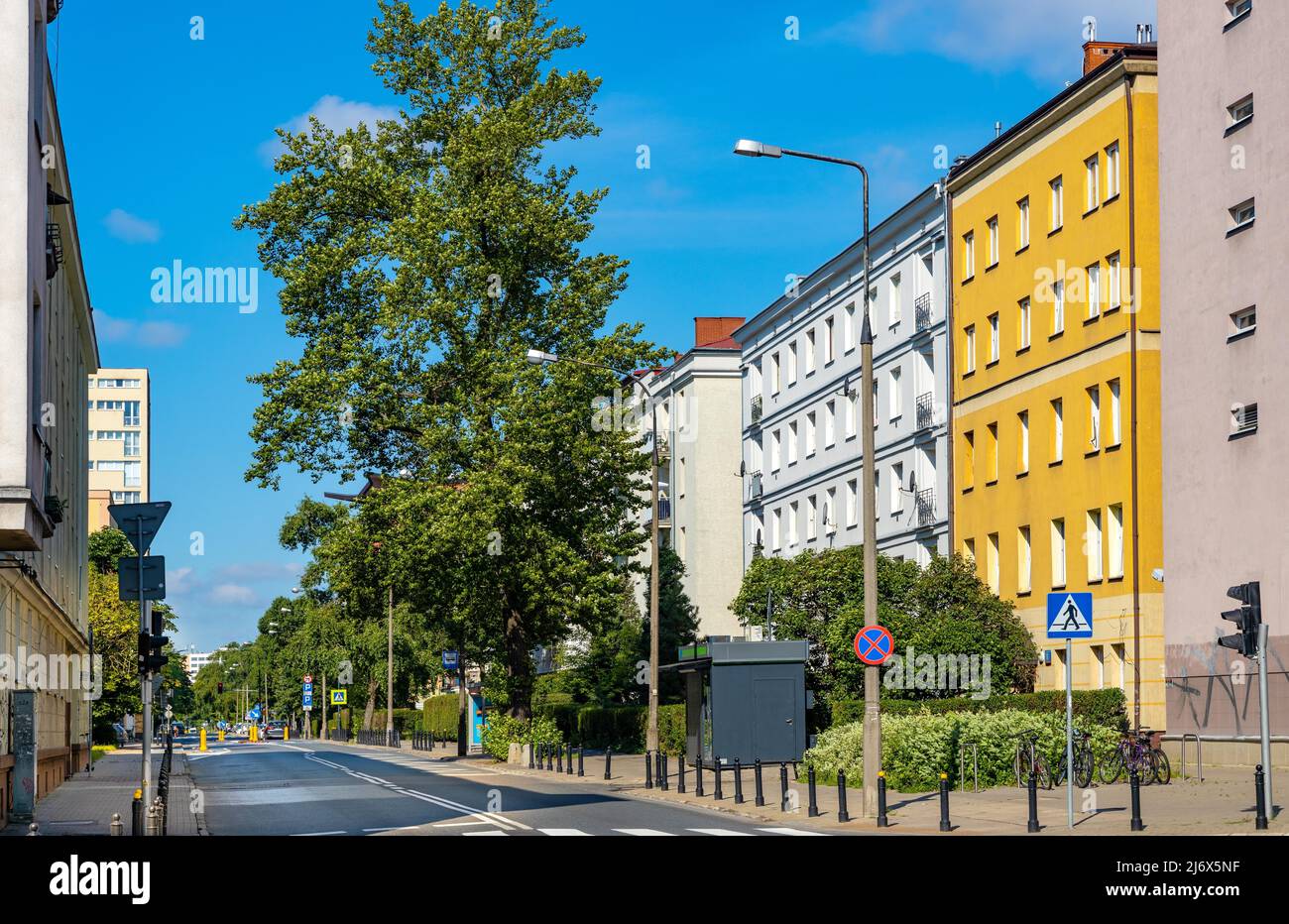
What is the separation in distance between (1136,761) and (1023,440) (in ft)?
58.4

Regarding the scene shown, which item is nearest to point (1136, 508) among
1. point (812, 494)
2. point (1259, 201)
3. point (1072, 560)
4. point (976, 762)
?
point (1072, 560)

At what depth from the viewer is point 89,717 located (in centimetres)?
5803

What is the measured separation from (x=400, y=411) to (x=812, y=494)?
71.6ft

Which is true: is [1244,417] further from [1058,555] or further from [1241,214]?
[1058,555]

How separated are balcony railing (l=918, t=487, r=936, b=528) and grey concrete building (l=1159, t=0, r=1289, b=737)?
12726 mm

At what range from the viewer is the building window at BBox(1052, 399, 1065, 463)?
4325cm

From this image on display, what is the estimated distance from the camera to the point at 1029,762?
92.5 feet

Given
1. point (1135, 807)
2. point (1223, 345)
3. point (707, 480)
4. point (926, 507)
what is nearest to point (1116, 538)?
point (1223, 345)

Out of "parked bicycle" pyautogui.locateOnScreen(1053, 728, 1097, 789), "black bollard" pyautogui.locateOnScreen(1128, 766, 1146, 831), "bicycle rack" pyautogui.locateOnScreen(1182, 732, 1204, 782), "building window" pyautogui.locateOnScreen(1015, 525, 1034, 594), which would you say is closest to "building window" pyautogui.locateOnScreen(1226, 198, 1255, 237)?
"bicycle rack" pyautogui.locateOnScreen(1182, 732, 1204, 782)

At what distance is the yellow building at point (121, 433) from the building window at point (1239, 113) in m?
156

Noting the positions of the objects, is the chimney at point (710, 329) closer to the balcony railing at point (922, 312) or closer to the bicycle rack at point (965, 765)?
the balcony railing at point (922, 312)

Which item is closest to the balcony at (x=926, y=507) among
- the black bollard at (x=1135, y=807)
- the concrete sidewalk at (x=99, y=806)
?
the concrete sidewalk at (x=99, y=806)

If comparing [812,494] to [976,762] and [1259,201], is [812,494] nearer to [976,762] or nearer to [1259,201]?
[1259,201]

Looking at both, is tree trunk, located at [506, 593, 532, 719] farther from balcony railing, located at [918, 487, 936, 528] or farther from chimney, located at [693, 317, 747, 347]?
chimney, located at [693, 317, 747, 347]
